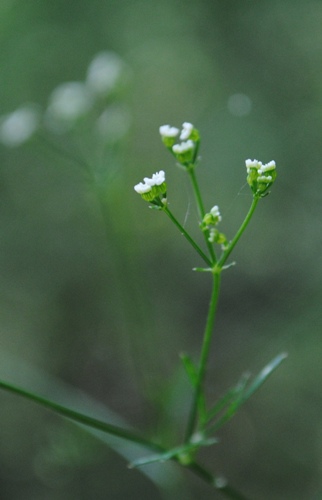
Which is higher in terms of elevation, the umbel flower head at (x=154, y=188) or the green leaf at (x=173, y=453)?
the umbel flower head at (x=154, y=188)

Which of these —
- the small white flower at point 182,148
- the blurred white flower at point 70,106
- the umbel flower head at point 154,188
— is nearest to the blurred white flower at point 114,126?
the blurred white flower at point 70,106

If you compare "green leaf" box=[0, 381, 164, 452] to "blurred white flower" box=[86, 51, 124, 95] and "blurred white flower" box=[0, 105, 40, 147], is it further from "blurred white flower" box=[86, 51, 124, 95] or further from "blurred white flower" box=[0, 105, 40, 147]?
"blurred white flower" box=[86, 51, 124, 95]

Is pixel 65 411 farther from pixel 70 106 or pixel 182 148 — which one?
pixel 70 106

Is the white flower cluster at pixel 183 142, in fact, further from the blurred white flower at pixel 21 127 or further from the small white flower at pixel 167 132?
the blurred white flower at pixel 21 127

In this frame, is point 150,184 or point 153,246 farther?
point 153,246

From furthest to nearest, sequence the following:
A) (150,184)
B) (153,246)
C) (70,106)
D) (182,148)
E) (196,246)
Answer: (153,246)
(70,106)
(182,148)
(150,184)
(196,246)

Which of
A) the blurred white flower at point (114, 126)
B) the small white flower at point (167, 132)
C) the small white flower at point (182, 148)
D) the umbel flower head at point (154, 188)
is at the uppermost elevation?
the blurred white flower at point (114, 126)

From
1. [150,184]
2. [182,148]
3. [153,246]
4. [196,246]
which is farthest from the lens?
[153,246]

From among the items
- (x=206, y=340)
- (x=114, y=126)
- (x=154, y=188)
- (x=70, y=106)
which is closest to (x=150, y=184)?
(x=154, y=188)
